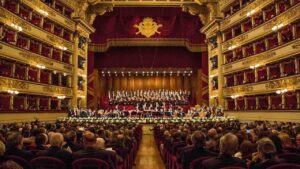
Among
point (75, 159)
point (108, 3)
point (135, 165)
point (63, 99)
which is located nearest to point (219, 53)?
point (108, 3)

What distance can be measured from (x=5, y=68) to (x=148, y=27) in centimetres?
1850

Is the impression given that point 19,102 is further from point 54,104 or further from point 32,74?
point 54,104

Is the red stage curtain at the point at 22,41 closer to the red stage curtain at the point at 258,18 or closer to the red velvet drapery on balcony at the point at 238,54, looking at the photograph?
the red velvet drapery on balcony at the point at 238,54

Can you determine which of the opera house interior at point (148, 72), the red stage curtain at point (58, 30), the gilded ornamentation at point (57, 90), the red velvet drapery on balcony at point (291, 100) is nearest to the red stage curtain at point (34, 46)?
the opera house interior at point (148, 72)

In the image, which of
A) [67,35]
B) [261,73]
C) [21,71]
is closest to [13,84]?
[21,71]

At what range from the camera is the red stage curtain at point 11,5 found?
2125 centimetres

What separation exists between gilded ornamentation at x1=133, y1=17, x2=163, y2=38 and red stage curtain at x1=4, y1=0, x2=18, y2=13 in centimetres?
1593

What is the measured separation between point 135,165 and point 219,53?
21.1 meters

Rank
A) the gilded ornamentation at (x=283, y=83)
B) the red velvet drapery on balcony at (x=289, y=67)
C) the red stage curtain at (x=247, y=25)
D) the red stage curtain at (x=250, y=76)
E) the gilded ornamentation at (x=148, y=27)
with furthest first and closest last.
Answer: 1. the gilded ornamentation at (x=148, y=27)
2. the red stage curtain at (x=247, y=25)
3. the red stage curtain at (x=250, y=76)
4. the red velvet drapery on balcony at (x=289, y=67)
5. the gilded ornamentation at (x=283, y=83)

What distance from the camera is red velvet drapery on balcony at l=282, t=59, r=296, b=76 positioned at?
2065 cm

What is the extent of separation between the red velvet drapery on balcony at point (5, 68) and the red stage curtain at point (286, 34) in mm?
18795

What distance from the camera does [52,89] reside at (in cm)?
2652

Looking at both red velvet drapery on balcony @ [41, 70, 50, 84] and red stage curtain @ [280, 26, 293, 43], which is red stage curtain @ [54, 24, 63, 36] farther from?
red stage curtain @ [280, 26, 293, 43]

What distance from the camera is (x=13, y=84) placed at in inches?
822
